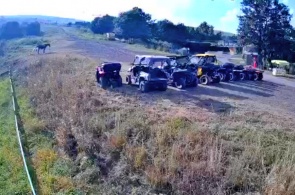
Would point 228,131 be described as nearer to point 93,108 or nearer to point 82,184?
point 82,184

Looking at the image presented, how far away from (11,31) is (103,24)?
2081 cm

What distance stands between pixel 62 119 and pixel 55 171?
4.03 meters

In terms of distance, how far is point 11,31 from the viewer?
264 feet

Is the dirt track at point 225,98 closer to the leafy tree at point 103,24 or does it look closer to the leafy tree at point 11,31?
the leafy tree at point 103,24

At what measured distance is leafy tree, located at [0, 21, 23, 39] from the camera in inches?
3086

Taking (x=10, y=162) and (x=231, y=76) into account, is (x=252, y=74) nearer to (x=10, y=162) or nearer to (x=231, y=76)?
(x=231, y=76)

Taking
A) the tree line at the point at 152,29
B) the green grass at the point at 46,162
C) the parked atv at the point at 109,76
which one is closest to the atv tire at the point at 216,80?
the parked atv at the point at 109,76

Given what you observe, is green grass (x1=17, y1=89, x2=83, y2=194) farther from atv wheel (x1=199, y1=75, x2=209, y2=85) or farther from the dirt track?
atv wheel (x1=199, y1=75, x2=209, y2=85)

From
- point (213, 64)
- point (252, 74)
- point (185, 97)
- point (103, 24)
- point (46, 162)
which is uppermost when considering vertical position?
point (103, 24)

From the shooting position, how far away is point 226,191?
27.7 ft

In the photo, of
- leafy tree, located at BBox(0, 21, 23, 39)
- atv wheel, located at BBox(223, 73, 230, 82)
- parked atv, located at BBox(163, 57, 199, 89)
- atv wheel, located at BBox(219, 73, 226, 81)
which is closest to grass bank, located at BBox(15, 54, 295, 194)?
parked atv, located at BBox(163, 57, 199, 89)

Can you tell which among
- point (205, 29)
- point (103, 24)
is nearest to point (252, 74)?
point (205, 29)

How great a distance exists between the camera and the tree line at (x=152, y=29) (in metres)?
65.9

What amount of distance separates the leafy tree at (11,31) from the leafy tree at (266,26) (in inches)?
2183
